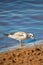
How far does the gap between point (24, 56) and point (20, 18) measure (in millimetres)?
3083

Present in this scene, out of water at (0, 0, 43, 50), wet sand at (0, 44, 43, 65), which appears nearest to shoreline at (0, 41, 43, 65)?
wet sand at (0, 44, 43, 65)

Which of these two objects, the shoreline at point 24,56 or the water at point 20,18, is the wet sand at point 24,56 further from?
the water at point 20,18

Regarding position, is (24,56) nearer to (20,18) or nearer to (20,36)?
(20,36)

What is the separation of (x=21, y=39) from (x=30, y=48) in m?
0.96

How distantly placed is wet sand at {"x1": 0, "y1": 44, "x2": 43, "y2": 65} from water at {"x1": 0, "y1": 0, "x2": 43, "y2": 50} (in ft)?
2.52

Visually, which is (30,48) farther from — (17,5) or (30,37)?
(17,5)

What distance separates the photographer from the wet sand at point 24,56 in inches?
198

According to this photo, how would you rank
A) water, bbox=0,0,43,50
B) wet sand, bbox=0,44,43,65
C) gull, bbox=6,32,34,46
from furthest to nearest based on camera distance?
water, bbox=0,0,43,50 → gull, bbox=6,32,34,46 → wet sand, bbox=0,44,43,65

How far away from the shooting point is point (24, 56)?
5.29 metres

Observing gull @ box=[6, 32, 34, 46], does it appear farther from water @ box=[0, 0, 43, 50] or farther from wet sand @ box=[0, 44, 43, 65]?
wet sand @ box=[0, 44, 43, 65]

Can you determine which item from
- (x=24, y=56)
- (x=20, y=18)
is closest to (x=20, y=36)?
(x=24, y=56)

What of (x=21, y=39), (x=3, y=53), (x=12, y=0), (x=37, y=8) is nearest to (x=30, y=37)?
(x=21, y=39)

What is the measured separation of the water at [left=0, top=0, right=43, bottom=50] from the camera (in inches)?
275

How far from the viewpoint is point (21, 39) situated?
659cm
